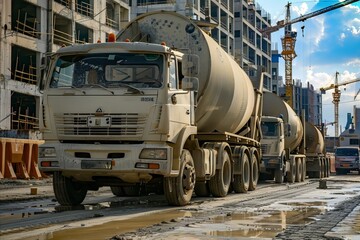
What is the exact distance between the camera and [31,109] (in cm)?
4403

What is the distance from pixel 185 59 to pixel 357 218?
4.41 m

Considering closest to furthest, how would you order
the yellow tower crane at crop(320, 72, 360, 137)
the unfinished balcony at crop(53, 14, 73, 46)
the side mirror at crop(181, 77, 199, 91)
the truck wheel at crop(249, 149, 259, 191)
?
the side mirror at crop(181, 77, 199, 91) → the truck wheel at crop(249, 149, 259, 191) → the unfinished balcony at crop(53, 14, 73, 46) → the yellow tower crane at crop(320, 72, 360, 137)

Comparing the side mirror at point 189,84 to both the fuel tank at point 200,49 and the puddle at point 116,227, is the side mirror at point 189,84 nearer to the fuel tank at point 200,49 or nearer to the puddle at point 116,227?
the fuel tank at point 200,49

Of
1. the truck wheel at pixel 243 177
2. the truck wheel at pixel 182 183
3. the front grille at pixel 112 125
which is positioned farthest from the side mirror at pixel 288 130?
the front grille at pixel 112 125

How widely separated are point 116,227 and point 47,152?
10.3 ft

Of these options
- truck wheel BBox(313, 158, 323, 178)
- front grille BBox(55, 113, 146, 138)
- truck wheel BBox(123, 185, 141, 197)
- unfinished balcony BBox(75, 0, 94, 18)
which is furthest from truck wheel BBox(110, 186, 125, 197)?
unfinished balcony BBox(75, 0, 94, 18)

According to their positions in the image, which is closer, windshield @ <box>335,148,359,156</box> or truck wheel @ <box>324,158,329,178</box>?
truck wheel @ <box>324,158,329,178</box>

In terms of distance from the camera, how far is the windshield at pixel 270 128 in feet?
79.5

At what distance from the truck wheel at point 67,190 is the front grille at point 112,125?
1372 millimetres

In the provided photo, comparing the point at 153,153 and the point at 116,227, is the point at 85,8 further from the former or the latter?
the point at 116,227

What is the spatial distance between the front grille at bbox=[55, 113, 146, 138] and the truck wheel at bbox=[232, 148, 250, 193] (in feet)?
21.3

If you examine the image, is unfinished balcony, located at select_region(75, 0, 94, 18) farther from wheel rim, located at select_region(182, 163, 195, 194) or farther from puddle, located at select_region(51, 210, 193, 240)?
puddle, located at select_region(51, 210, 193, 240)

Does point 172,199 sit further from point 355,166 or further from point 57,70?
point 355,166

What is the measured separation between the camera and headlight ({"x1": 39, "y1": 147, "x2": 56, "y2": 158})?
11.0 m
